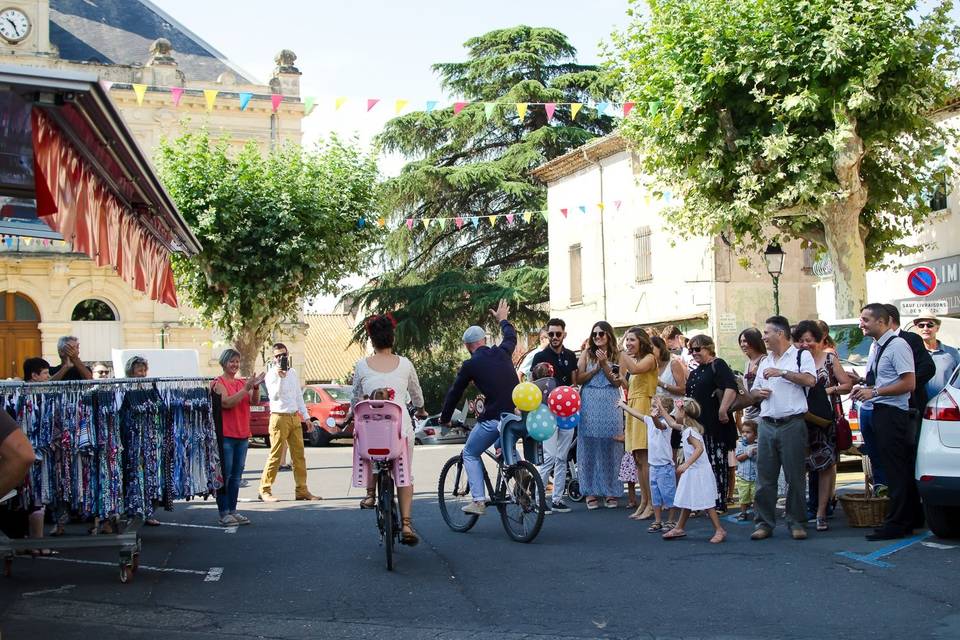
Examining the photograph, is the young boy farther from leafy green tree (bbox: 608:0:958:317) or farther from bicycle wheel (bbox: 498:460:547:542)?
leafy green tree (bbox: 608:0:958:317)

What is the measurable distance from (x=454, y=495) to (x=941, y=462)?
4353 millimetres

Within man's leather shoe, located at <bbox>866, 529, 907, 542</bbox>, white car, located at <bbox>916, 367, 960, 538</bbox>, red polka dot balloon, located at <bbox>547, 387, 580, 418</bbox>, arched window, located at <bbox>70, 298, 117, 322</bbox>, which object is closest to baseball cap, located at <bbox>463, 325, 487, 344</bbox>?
red polka dot balloon, located at <bbox>547, 387, 580, 418</bbox>

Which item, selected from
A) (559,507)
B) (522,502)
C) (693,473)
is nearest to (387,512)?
(522,502)

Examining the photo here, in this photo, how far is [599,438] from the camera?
12.5 m

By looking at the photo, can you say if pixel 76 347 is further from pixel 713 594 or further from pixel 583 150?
pixel 583 150

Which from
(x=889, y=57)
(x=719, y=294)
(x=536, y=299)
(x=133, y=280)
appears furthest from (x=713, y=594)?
(x=536, y=299)

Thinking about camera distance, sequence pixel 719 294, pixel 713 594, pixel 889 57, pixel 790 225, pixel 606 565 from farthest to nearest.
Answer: pixel 719 294 < pixel 790 225 < pixel 889 57 < pixel 606 565 < pixel 713 594

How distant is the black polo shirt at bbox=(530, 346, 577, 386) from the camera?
12836 millimetres

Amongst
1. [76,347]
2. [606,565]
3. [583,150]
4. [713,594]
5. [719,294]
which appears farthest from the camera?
[583,150]

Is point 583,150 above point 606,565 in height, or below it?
above

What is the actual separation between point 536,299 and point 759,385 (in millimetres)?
28595

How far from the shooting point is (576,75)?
37.3 meters

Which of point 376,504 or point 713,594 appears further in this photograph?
point 376,504

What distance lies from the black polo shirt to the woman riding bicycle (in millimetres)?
3481
